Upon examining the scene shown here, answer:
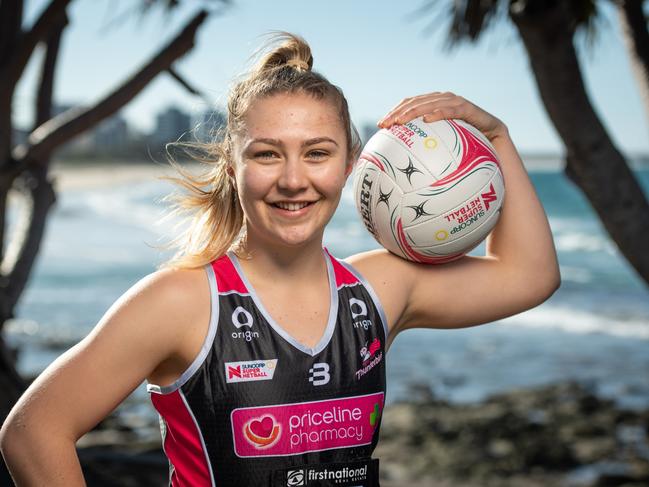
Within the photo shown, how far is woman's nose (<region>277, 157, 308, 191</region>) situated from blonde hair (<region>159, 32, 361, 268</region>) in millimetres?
161

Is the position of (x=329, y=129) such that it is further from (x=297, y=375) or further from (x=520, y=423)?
(x=520, y=423)

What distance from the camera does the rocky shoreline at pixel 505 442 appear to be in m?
6.75

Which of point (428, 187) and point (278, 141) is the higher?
point (278, 141)

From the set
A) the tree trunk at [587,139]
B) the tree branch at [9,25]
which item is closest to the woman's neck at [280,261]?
the tree trunk at [587,139]

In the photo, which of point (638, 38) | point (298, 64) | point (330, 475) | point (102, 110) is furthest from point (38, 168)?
point (330, 475)

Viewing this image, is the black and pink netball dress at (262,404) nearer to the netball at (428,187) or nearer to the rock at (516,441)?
the netball at (428,187)

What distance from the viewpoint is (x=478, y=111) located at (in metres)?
2.24

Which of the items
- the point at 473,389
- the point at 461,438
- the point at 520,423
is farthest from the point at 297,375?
the point at 473,389

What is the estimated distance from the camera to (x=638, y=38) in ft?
Result: 13.6

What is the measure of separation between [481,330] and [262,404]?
12.2 meters

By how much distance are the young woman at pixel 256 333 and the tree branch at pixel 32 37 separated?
10.1ft

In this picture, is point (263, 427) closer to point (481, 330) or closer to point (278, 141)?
point (278, 141)

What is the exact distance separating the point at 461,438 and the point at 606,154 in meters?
4.74

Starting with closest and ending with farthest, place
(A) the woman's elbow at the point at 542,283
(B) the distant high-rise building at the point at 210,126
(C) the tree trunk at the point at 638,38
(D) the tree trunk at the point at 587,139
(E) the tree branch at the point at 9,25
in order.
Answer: (B) the distant high-rise building at the point at 210,126 → (A) the woman's elbow at the point at 542,283 → (D) the tree trunk at the point at 587,139 → (C) the tree trunk at the point at 638,38 → (E) the tree branch at the point at 9,25
